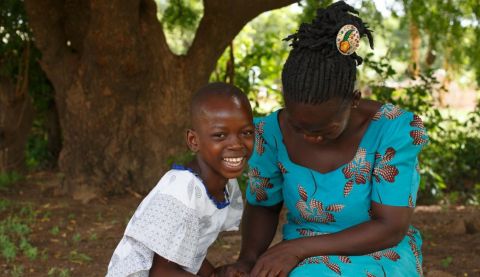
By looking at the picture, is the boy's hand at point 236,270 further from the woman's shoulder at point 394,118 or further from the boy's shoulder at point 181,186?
the woman's shoulder at point 394,118

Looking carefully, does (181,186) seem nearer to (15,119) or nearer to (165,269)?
(165,269)

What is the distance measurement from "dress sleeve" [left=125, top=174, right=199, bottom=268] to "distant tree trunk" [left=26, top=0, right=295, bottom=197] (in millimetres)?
3516

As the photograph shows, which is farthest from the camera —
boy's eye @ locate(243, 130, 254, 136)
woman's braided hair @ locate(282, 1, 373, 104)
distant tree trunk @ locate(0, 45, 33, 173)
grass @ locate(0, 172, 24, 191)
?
distant tree trunk @ locate(0, 45, 33, 173)

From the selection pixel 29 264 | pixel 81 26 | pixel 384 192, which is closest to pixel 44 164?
pixel 81 26

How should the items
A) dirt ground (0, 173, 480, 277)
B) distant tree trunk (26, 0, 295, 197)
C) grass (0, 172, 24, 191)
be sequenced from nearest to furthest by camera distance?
1. dirt ground (0, 173, 480, 277)
2. distant tree trunk (26, 0, 295, 197)
3. grass (0, 172, 24, 191)

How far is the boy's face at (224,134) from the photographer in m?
2.30

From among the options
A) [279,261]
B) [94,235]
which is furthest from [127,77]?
[279,261]

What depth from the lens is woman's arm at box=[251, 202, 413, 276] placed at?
2.26 metres

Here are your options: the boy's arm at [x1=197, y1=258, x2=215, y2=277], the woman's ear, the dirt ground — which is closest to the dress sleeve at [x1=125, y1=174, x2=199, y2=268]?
the boy's arm at [x1=197, y1=258, x2=215, y2=277]

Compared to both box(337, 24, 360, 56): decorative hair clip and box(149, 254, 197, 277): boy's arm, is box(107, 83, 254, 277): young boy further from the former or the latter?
box(337, 24, 360, 56): decorative hair clip

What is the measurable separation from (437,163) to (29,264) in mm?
4792

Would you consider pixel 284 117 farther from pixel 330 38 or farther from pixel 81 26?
pixel 81 26

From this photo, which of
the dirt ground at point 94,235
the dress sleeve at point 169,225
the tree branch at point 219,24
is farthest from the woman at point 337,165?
the tree branch at point 219,24

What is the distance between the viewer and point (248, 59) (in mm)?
7305
